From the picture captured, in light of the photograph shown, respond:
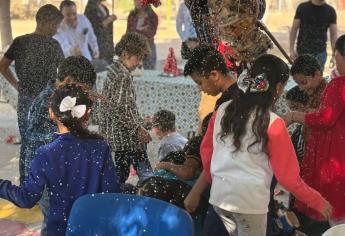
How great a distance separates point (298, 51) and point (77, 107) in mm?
5753

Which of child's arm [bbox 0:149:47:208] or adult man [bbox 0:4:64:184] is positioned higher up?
adult man [bbox 0:4:64:184]

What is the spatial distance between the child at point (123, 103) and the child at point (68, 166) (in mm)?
1416

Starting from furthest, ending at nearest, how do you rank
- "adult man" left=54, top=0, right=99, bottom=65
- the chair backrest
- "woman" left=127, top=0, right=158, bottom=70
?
"woman" left=127, top=0, right=158, bottom=70 → "adult man" left=54, top=0, right=99, bottom=65 → the chair backrest

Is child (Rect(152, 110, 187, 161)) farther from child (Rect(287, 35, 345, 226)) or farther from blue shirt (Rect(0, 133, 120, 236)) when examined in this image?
blue shirt (Rect(0, 133, 120, 236))

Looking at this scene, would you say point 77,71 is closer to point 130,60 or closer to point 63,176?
point 130,60

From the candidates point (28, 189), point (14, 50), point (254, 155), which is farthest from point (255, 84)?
point (14, 50)

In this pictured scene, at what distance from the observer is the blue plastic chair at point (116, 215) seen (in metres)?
2.46

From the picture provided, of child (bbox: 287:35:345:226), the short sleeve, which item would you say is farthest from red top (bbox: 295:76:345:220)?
the short sleeve

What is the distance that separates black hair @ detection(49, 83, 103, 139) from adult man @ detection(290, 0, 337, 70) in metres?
5.37

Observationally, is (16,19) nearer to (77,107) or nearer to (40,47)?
(40,47)

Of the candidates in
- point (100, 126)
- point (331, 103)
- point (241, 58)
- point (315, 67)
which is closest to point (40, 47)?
point (100, 126)

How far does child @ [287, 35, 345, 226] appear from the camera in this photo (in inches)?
126

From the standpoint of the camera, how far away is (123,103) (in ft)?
14.5

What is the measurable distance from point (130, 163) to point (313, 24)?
13.8ft
